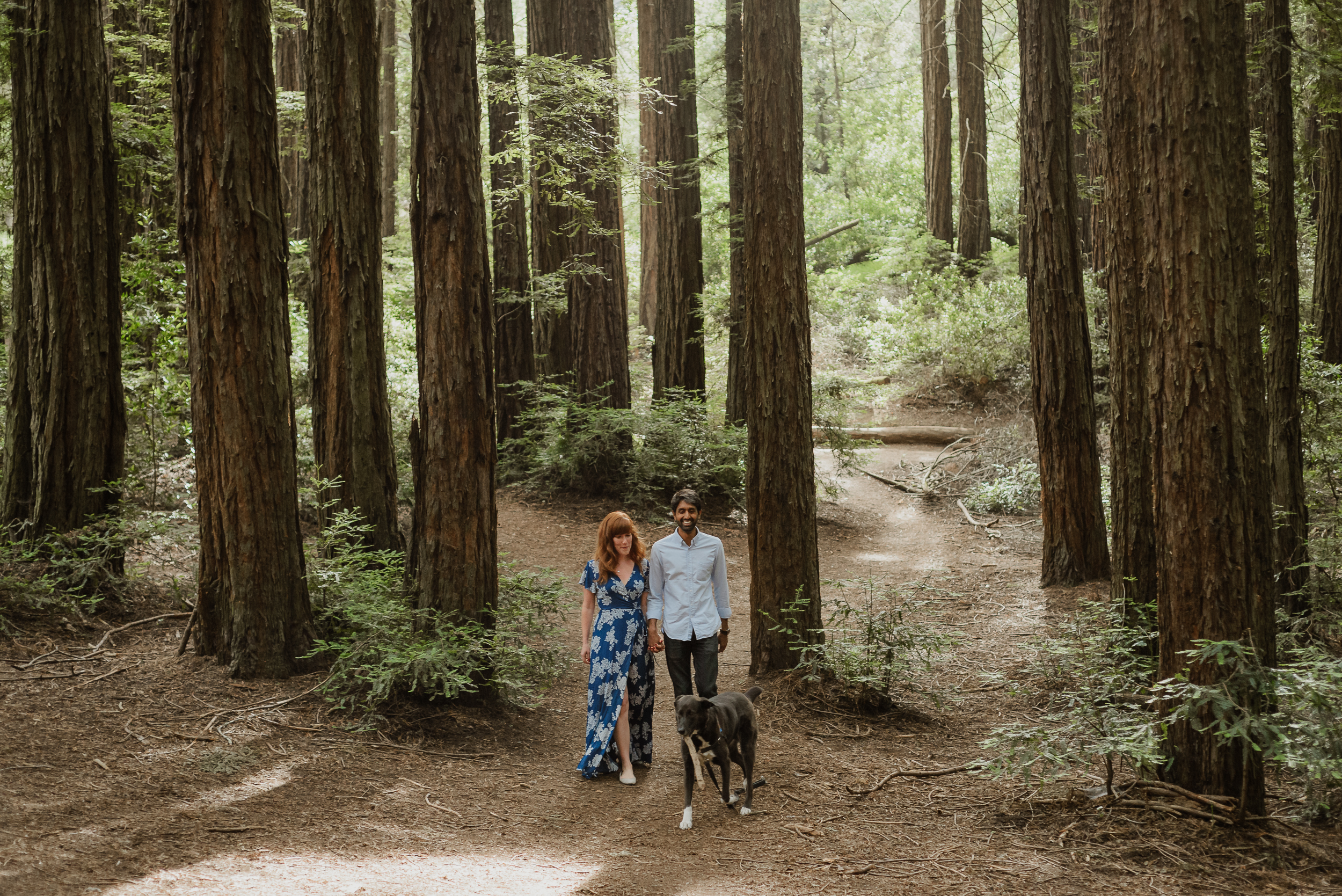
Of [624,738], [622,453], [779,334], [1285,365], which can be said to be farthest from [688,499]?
[622,453]

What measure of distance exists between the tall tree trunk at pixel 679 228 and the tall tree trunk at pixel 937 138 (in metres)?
10.9

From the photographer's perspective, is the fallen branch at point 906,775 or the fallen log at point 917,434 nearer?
the fallen branch at point 906,775

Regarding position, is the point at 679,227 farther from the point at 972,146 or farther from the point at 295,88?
the point at 972,146

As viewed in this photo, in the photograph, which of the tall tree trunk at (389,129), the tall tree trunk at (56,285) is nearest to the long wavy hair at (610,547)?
the tall tree trunk at (56,285)

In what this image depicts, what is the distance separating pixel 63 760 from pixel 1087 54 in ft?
50.1

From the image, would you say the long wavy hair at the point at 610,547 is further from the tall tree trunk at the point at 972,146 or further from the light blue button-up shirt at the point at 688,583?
the tall tree trunk at the point at 972,146

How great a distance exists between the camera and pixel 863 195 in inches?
1276

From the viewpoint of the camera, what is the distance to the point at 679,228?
16.3 m

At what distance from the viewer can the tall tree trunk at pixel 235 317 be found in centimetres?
679

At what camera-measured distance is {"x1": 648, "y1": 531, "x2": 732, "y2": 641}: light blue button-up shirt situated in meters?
6.07

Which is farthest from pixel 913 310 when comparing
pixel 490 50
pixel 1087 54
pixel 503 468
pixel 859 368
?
pixel 490 50

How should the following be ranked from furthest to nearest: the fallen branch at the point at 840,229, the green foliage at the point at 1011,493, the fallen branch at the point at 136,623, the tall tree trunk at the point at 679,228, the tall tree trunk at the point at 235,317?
the fallen branch at the point at 840,229 < the tall tree trunk at the point at 679,228 < the green foliage at the point at 1011,493 < the fallen branch at the point at 136,623 < the tall tree trunk at the point at 235,317

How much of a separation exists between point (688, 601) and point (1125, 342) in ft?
13.4

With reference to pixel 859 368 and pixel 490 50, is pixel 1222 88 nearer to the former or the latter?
pixel 490 50
